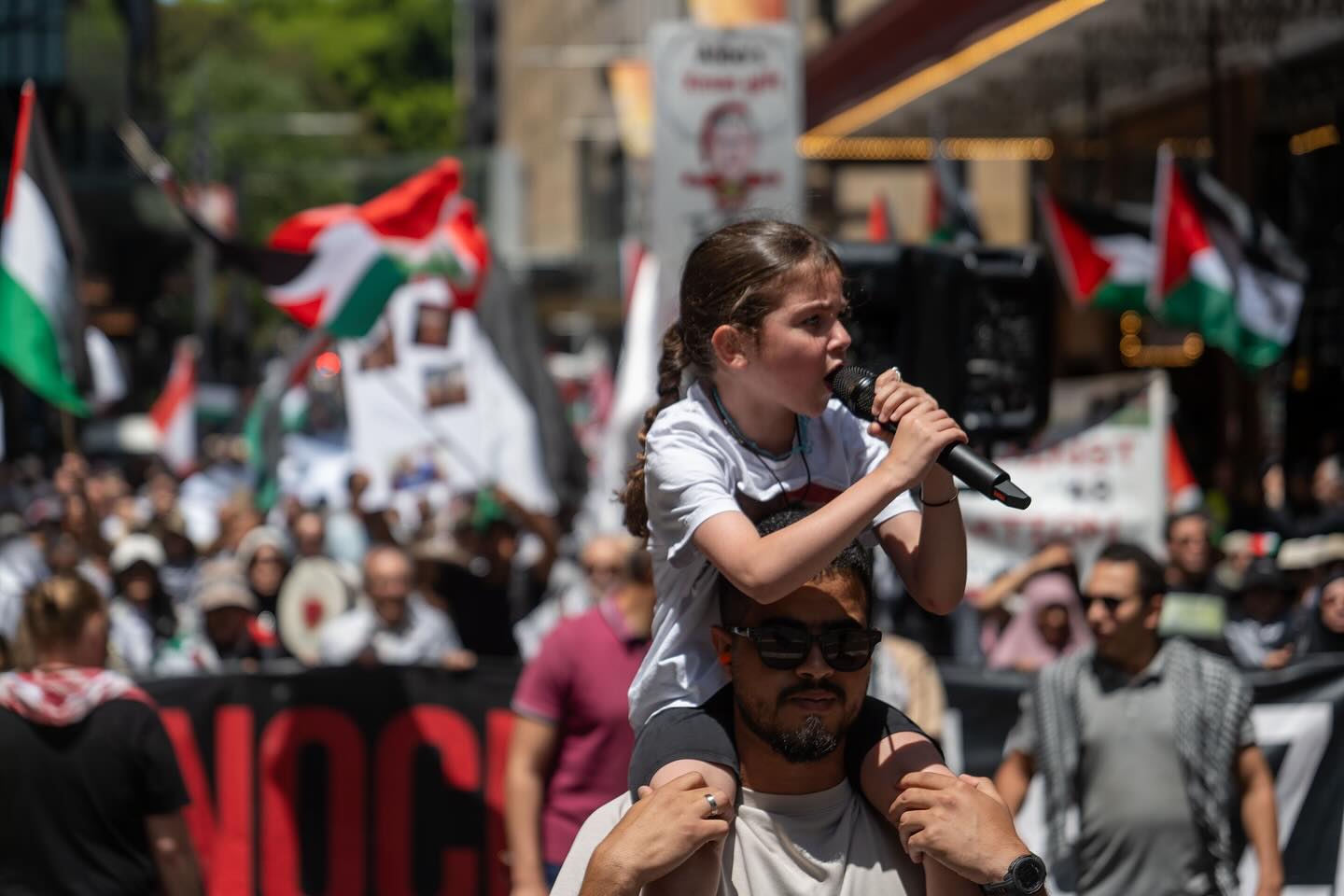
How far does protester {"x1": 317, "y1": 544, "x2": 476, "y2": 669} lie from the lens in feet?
Result: 32.2

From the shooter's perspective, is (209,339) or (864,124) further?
(209,339)

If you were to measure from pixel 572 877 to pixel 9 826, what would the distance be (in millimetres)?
2740

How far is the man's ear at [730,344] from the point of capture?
12.5 feet

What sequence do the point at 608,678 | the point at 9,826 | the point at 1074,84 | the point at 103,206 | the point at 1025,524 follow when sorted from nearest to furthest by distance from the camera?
the point at 9,826 → the point at 608,678 → the point at 1025,524 → the point at 1074,84 → the point at 103,206

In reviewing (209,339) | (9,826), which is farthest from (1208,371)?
(209,339)

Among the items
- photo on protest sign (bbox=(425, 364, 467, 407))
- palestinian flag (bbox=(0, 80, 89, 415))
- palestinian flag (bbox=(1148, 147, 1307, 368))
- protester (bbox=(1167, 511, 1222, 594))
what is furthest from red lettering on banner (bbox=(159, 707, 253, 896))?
palestinian flag (bbox=(1148, 147, 1307, 368))

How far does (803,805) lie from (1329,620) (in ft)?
18.5

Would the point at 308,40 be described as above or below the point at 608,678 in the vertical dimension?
above

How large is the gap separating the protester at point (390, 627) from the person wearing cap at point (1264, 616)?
3649mm

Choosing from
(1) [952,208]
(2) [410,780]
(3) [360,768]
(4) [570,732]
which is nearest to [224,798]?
(3) [360,768]

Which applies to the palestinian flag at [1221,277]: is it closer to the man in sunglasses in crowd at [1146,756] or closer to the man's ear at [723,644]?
the man in sunglasses in crowd at [1146,756]

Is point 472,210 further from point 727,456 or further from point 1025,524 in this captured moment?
point 727,456

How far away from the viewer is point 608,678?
6.71 m

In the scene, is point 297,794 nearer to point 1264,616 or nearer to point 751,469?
point 1264,616
